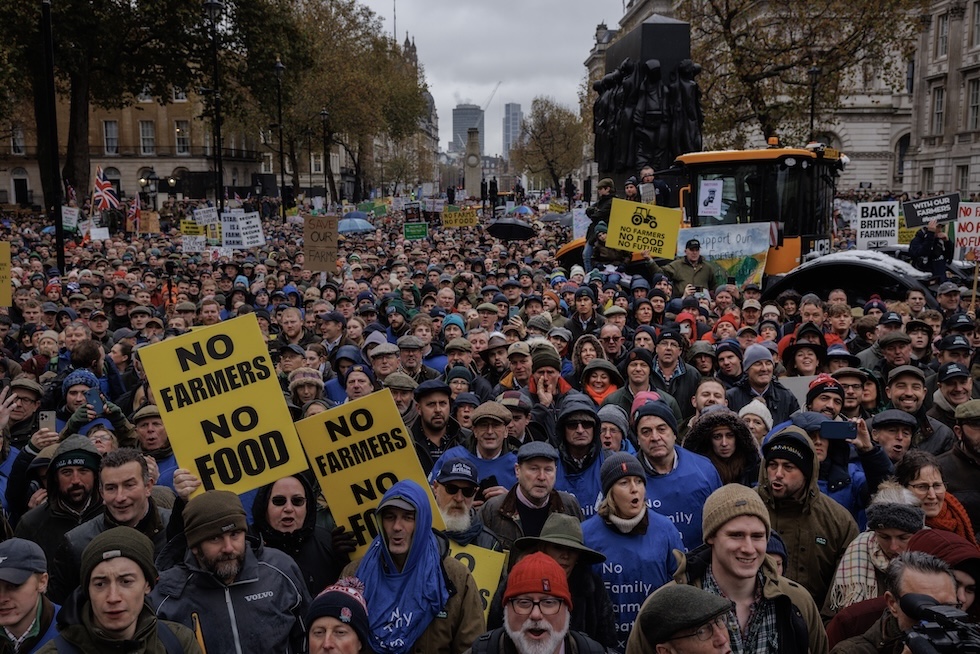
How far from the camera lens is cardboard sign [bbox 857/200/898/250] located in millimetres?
15867

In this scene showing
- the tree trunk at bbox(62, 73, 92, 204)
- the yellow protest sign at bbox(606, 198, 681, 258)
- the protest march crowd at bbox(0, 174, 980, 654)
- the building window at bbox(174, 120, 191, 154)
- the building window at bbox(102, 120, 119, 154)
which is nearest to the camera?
the protest march crowd at bbox(0, 174, 980, 654)

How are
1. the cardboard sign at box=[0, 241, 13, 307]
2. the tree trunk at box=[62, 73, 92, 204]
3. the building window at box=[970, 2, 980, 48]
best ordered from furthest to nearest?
the building window at box=[970, 2, 980, 48] < the tree trunk at box=[62, 73, 92, 204] < the cardboard sign at box=[0, 241, 13, 307]

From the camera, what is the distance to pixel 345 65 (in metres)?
56.9

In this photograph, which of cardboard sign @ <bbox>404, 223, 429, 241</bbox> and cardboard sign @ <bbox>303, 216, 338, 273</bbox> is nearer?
cardboard sign @ <bbox>303, 216, 338, 273</bbox>

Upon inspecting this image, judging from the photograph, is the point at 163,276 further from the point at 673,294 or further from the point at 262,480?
the point at 262,480

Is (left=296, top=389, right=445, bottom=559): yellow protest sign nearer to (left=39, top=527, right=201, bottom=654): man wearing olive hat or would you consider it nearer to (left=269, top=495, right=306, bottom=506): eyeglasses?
(left=269, top=495, right=306, bottom=506): eyeglasses

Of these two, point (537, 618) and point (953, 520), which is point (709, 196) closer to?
point (953, 520)

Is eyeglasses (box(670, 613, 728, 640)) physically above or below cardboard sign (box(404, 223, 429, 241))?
below

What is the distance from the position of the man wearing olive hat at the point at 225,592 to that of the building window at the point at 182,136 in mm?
82877

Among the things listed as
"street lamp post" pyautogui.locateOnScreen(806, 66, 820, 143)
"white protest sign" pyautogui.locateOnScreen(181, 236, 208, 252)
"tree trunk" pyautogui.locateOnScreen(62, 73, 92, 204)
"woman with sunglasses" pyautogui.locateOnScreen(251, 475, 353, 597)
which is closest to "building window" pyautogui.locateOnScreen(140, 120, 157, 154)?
"tree trunk" pyautogui.locateOnScreen(62, 73, 92, 204)

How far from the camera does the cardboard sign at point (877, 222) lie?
15867mm

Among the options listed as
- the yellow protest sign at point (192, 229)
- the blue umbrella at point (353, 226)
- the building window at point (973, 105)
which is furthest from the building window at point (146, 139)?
the yellow protest sign at point (192, 229)

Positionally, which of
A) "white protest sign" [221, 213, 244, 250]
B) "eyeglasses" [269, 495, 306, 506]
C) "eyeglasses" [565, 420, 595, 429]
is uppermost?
"white protest sign" [221, 213, 244, 250]

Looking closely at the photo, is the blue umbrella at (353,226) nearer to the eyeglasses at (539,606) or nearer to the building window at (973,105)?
the eyeglasses at (539,606)
